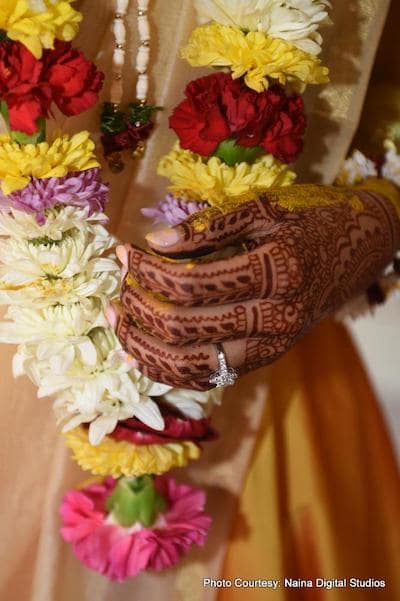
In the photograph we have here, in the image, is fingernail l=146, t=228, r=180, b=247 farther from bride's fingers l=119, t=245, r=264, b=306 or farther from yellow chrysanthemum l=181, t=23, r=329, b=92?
yellow chrysanthemum l=181, t=23, r=329, b=92

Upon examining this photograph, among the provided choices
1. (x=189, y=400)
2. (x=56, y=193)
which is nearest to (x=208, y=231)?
(x=56, y=193)

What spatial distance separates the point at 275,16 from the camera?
57cm

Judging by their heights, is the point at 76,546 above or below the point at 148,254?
below

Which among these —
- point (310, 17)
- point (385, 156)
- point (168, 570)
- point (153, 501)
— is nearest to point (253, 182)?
point (310, 17)

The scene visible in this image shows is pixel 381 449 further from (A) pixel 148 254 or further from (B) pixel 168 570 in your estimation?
(A) pixel 148 254

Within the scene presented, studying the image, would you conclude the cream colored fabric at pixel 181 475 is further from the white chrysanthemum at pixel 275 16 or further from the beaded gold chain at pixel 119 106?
the white chrysanthemum at pixel 275 16

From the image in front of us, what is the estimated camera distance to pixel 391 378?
0.87 m

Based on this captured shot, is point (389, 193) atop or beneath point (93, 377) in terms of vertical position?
atop

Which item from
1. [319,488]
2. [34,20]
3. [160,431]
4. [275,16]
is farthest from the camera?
[319,488]

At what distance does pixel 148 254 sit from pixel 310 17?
0.27 m

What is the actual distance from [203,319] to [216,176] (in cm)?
17

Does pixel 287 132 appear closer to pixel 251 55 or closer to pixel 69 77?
pixel 251 55

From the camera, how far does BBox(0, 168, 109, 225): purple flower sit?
53 cm

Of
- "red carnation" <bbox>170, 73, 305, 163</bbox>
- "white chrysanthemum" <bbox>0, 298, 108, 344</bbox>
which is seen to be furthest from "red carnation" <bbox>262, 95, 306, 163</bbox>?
"white chrysanthemum" <bbox>0, 298, 108, 344</bbox>
